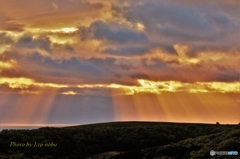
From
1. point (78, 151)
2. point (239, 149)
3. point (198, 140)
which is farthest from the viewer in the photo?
point (78, 151)

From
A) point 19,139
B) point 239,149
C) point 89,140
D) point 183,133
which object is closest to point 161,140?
A: point 183,133

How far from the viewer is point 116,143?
6219 cm

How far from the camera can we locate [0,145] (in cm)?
5500

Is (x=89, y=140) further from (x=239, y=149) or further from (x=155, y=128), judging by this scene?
(x=239, y=149)

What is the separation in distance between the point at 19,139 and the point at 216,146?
103 ft

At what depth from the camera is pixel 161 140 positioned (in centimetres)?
6594

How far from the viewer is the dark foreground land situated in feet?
140

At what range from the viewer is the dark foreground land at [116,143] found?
140 feet

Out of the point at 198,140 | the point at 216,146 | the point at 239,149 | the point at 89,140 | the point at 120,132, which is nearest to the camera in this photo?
→ the point at 239,149

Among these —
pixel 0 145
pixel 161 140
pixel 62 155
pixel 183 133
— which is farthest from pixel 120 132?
pixel 0 145

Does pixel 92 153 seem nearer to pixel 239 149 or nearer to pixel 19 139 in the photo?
pixel 19 139

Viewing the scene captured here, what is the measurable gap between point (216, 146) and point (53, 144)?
86.0 feet

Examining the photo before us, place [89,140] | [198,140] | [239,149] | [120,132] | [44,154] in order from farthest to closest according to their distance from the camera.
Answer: [120,132] → [89,140] → [44,154] → [198,140] → [239,149]

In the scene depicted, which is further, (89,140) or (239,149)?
(89,140)
